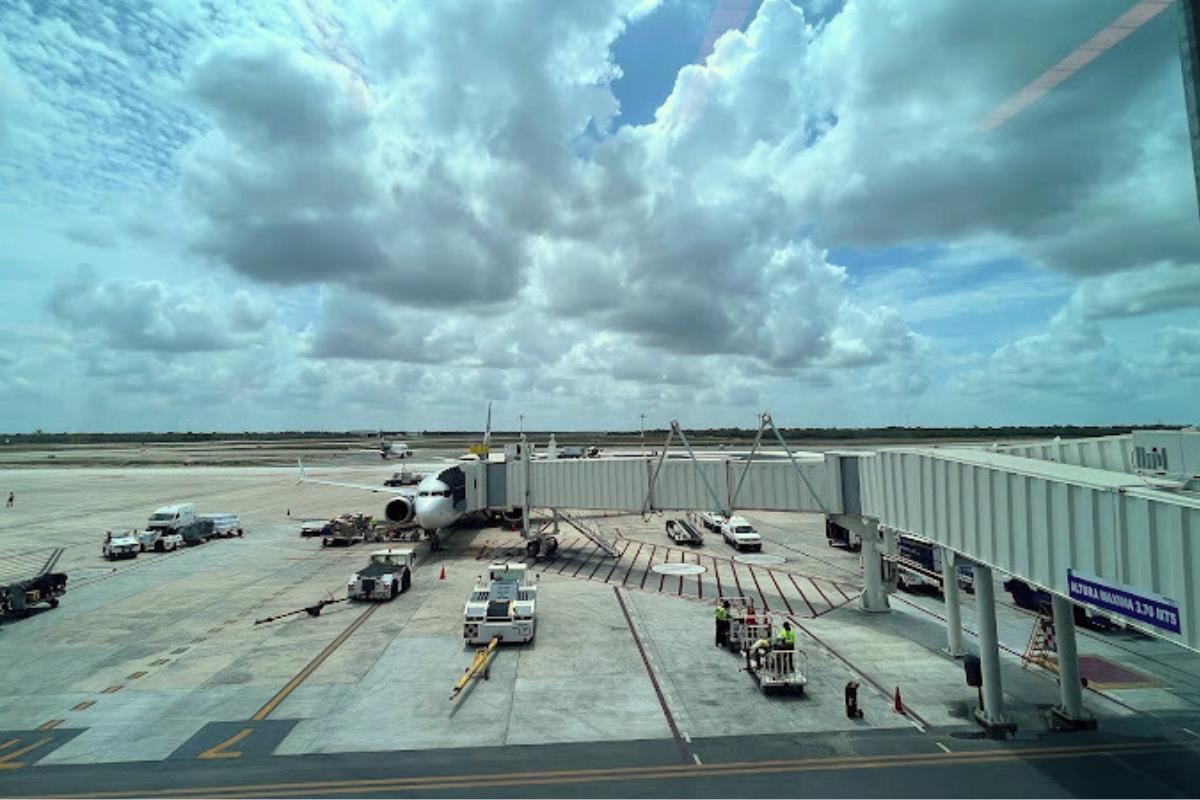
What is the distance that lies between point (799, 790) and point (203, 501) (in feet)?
263

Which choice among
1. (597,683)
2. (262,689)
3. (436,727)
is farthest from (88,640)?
(597,683)

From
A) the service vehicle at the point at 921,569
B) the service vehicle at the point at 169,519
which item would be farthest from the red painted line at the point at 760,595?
the service vehicle at the point at 169,519

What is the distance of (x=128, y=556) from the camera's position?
44.4 m

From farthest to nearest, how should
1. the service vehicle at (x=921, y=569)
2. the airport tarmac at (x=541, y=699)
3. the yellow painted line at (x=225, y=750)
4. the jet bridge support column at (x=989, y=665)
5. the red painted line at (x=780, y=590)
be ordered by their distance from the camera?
the service vehicle at (x=921, y=569) → the red painted line at (x=780, y=590) → the jet bridge support column at (x=989, y=665) → the yellow painted line at (x=225, y=750) → the airport tarmac at (x=541, y=699)

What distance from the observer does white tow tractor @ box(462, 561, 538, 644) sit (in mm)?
25359

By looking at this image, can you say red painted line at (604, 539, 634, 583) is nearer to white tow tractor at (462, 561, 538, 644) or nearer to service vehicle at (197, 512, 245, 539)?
white tow tractor at (462, 561, 538, 644)

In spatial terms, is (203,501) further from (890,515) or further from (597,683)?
(890,515)

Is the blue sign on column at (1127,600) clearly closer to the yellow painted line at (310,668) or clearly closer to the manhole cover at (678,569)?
the yellow painted line at (310,668)

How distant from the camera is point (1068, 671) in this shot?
18.6 metres

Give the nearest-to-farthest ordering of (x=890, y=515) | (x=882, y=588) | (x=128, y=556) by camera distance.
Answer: (x=890, y=515), (x=882, y=588), (x=128, y=556)

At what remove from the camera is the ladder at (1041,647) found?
23266mm

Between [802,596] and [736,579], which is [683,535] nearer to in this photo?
[736,579]

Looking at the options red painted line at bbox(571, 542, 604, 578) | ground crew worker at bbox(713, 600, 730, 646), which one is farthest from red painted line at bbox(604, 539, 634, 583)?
ground crew worker at bbox(713, 600, 730, 646)

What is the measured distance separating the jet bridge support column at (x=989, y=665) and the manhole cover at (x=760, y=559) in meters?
22.6
